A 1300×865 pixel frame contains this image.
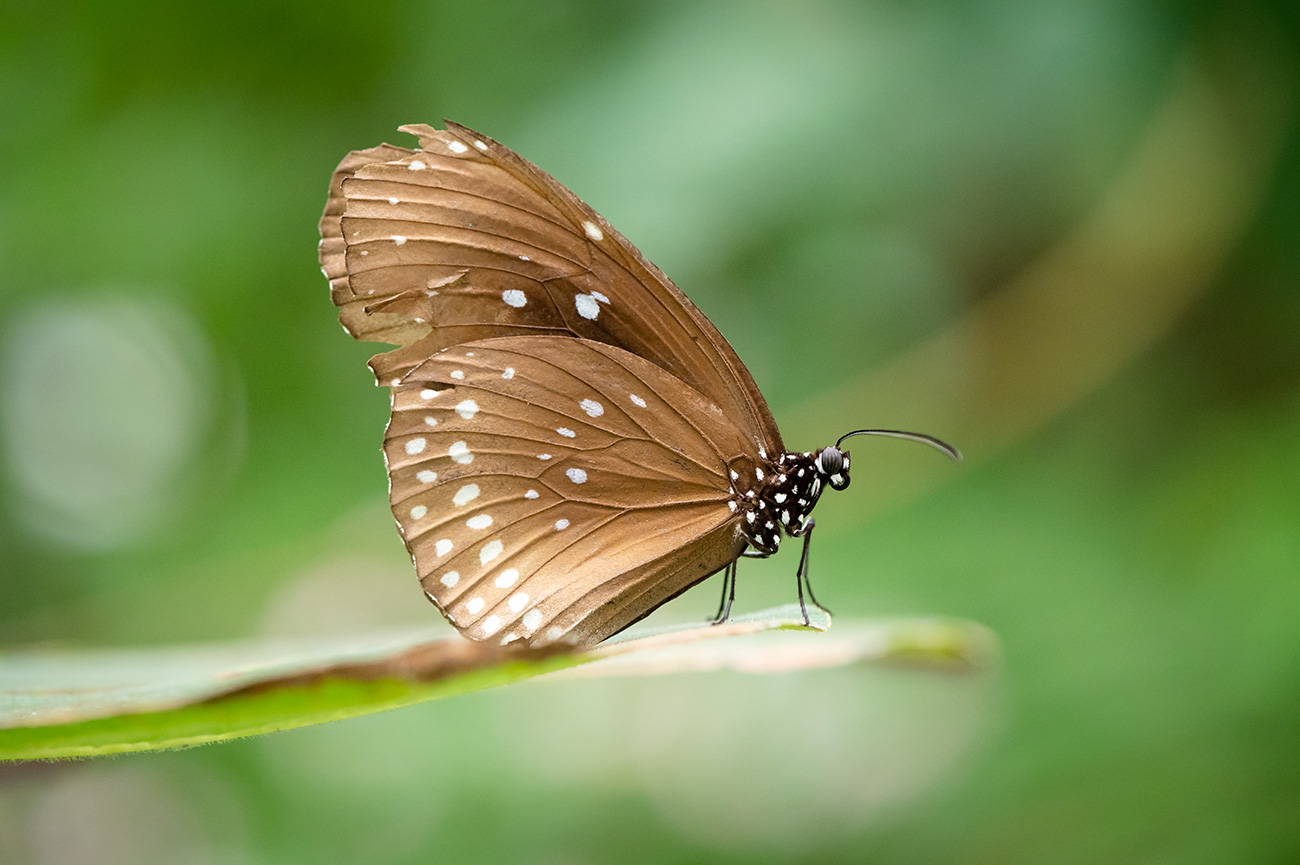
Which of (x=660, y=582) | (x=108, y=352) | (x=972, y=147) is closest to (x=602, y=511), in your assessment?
(x=660, y=582)

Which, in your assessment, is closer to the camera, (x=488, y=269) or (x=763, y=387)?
(x=488, y=269)

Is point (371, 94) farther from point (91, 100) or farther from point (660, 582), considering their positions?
point (660, 582)

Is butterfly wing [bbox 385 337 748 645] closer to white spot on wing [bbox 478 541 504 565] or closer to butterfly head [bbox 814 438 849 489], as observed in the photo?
white spot on wing [bbox 478 541 504 565]

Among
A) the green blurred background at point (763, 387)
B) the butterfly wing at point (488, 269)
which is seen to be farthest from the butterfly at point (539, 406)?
the green blurred background at point (763, 387)

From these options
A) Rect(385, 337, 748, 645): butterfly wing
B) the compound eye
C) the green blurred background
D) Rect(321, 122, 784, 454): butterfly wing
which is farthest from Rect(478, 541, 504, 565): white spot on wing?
the green blurred background

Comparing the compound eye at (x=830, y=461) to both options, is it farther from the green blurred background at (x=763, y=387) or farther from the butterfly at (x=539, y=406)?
the green blurred background at (x=763, y=387)

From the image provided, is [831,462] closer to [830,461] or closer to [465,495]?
[830,461]

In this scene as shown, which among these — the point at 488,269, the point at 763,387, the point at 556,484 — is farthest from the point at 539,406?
the point at 763,387
